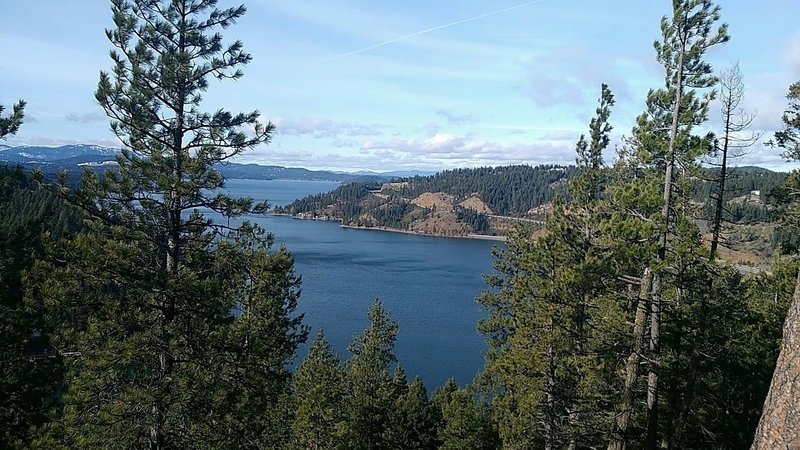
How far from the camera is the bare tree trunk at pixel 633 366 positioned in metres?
9.00

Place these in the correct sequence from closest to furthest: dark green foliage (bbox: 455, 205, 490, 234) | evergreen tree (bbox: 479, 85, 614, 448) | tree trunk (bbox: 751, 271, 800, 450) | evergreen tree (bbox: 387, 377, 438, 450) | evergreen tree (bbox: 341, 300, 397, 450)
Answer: tree trunk (bbox: 751, 271, 800, 450) → evergreen tree (bbox: 479, 85, 614, 448) → evergreen tree (bbox: 341, 300, 397, 450) → evergreen tree (bbox: 387, 377, 438, 450) → dark green foliage (bbox: 455, 205, 490, 234)

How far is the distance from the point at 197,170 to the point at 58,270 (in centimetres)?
217

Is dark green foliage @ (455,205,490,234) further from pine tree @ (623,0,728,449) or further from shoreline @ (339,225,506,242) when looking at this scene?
pine tree @ (623,0,728,449)

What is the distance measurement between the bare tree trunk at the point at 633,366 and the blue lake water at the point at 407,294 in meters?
7.87

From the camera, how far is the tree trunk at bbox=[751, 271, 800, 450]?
365 centimetres

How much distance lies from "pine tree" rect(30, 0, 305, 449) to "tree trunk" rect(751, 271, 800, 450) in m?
5.97

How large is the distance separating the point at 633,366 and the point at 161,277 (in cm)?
776

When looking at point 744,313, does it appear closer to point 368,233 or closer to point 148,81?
point 148,81

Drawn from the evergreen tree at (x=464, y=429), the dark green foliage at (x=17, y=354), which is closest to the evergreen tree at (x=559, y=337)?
the evergreen tree at (x=464, y=429)

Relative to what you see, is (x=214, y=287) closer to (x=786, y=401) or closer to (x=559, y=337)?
(x=786, y=401)

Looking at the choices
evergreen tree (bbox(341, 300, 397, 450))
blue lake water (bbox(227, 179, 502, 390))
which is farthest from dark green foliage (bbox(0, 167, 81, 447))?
evergreen tree (bbox(341, 300, 397, 450))

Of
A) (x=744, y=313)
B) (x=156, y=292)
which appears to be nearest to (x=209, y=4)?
(x=156, y=292)

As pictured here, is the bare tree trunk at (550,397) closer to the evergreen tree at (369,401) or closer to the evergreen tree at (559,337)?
the evergreen tree at (559,337)

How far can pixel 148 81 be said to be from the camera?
7.76 meters
